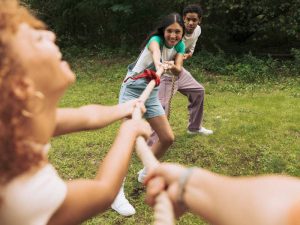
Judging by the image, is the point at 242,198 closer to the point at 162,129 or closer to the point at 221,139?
the point at 162,129

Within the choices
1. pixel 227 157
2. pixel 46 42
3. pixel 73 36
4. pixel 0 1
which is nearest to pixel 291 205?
pixel 46 42

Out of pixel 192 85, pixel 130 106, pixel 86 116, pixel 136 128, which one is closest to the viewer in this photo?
pixel 136 128

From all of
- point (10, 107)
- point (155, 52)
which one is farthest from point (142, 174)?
point (10, 107)

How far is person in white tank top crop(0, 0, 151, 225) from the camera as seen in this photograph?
1.23 m

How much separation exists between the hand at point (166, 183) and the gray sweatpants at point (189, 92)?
3.12 m

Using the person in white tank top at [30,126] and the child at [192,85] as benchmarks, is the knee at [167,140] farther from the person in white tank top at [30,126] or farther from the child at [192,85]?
the person in white tank top at [30,126]

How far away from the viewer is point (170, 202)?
1447 millimetres

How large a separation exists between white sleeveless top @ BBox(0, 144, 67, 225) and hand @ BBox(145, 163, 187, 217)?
31 cm

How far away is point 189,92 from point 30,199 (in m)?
4.27

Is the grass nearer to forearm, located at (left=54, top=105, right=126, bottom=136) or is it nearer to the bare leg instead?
the bare leg

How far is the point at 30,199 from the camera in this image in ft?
4.27

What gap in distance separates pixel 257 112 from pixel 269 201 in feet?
18.6

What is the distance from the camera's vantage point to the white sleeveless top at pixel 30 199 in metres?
1.29

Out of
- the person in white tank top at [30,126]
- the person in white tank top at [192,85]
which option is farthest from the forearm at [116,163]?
the person in white tank top at [192,85]
